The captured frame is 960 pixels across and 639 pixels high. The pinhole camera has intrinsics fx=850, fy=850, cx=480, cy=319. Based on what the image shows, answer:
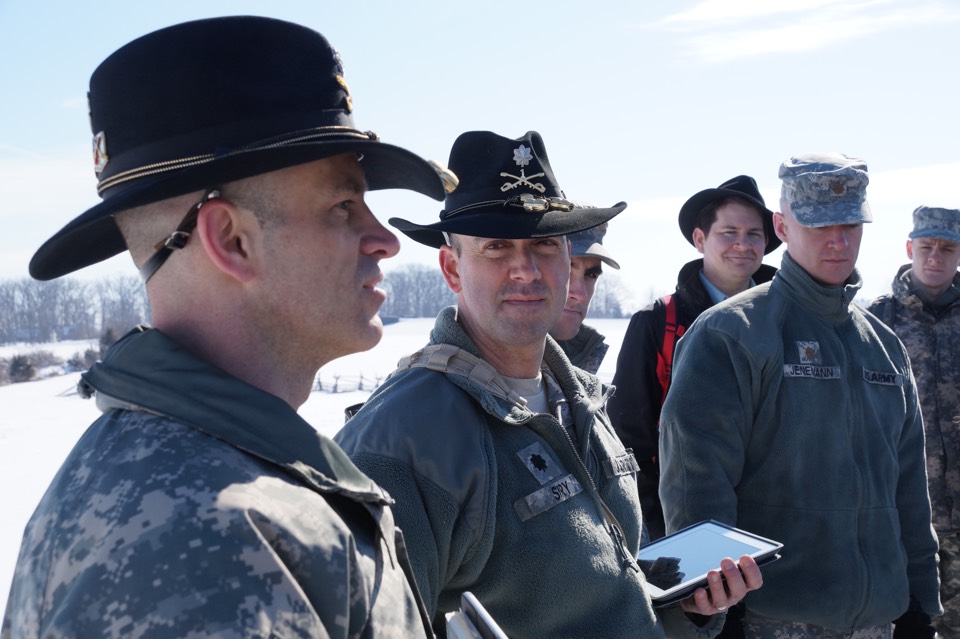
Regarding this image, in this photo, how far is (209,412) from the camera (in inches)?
52.9

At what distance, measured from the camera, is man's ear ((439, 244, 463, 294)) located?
9.65ft

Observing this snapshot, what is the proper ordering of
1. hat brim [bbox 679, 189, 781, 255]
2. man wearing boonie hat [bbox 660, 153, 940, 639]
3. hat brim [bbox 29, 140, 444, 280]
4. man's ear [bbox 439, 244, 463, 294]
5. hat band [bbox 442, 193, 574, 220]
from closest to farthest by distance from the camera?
hat brim [bbox 29, 140, 444, 280] → hat band [bbox 442, 193, 574, 220] → man's ear [bbox 439, 244, 463, 294] → man wearing boonie hat [bbox 660, 153, 940, 639] → hat brim [bbox 679, 189, 781, 255]

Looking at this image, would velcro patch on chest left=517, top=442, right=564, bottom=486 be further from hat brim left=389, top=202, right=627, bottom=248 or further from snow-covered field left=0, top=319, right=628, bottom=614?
snow-covered field left=0, top=319, right=628, bottom=614

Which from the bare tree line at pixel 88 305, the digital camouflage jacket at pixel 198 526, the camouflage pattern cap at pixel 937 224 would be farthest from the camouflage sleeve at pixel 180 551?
the bare tree line at pixel 88 305

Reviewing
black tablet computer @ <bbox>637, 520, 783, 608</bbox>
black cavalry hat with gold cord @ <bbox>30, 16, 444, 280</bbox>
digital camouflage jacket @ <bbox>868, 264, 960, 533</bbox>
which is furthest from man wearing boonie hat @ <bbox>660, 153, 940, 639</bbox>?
black cavalry hat with gold cord @ <bbox>30, 16, 444, 280</bbox>

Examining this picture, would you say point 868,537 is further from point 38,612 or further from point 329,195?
point 38,612

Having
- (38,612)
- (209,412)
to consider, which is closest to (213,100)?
(209,412)

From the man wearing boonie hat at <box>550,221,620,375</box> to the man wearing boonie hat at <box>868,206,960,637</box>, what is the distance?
7.14 ft

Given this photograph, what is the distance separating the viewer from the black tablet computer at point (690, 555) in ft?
8.92

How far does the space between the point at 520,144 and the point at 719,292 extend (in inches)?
98.8

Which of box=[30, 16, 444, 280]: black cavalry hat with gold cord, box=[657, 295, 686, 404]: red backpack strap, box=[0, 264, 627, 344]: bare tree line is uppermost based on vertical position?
box=[30, 16, 444, 280]: black cavalry hat with gold cord

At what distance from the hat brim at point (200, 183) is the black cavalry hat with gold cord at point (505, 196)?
85 centimetres

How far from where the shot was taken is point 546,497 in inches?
93.8

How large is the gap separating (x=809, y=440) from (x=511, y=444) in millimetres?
1630
